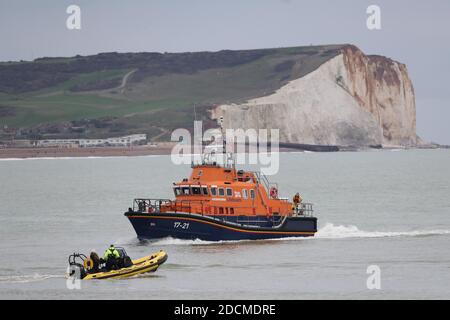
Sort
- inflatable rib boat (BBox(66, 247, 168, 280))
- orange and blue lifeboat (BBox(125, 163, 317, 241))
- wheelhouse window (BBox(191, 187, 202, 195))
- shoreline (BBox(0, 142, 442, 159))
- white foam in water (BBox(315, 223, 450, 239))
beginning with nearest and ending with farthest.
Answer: inflatable rib boat (BBox(66, 247, 168, 280)) < orange and blue lifeboat (BBox(125, 163, 317, 241)) < wheelhouse window (BBox(191, 187, 202, 195)) < white foam in water (BBox(315, 223, 450, 239)) < shoreline (BBox(0, 142, 442, 159))

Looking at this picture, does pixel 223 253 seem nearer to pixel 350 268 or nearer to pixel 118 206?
pixel 350 268

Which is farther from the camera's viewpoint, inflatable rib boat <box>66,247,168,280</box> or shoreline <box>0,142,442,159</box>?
shoreline <box>0,142,442,159</box>

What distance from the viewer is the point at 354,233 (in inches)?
1956

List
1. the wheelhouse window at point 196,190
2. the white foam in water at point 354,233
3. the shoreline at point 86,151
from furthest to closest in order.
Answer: the shoreline at point 86,151 < the white foam in water at point 354,233 < the wheelhouse window at point 196,190

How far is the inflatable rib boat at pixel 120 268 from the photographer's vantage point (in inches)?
1420

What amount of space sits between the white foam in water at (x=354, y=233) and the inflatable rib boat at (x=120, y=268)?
12551 mm

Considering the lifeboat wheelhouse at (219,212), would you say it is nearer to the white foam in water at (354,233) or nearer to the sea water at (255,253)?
the sea water at (255,253)

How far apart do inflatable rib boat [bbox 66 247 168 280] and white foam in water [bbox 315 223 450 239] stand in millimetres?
12551

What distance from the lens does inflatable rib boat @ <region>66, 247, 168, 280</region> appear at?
1420 inches

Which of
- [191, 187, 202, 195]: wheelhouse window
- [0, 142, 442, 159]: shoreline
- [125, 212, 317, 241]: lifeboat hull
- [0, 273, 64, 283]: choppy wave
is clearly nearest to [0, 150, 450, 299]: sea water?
[0, 273, 64, 283]: choppy wave

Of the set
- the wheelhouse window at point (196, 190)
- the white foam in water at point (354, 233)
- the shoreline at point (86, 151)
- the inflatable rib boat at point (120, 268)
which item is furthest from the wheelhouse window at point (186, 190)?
the shoreline at point (86, 151)

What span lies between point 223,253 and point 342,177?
6095 centimetres

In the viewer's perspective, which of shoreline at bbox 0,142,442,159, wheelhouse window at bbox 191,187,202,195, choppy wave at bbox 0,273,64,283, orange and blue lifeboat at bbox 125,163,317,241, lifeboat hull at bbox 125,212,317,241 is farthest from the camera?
shoreline at bbox 0,142,442,159

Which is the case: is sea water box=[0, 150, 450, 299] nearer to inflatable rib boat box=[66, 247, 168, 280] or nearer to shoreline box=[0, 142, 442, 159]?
inflatable rib boat box=[66, 247, 168, 280]
